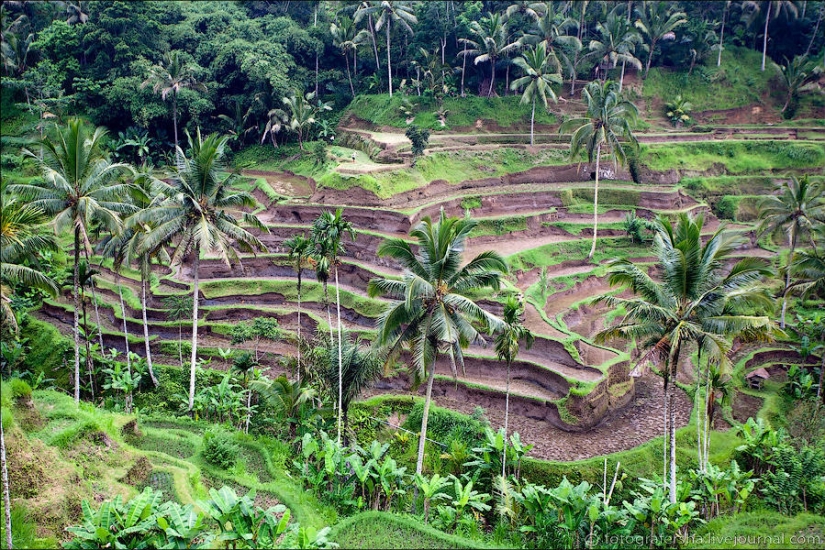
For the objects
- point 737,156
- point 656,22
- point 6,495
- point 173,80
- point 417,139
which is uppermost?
point 656,22

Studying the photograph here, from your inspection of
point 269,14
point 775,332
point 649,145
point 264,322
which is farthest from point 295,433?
point 269,14

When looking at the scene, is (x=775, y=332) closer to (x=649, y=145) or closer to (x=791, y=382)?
(x=791, y=382)

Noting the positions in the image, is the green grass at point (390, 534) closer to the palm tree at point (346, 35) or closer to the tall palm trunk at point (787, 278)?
the tall palm trunk at point (787, 278)

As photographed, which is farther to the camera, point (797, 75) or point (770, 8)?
point (770, 8)

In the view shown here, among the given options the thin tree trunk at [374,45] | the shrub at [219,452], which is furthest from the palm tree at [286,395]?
the thin tree trunk at [374,45]

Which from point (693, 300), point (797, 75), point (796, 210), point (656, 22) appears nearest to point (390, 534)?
point (693, 300)

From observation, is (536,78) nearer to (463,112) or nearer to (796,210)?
(463,112)
